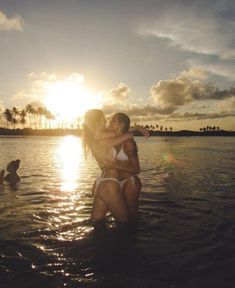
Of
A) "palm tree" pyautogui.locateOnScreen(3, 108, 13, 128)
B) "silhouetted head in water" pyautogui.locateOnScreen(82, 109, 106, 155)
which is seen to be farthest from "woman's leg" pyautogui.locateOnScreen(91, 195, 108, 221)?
"palm tree" pyautogui.locateOnScreen(3, 108, 13, 128)

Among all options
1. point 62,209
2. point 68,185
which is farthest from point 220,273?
point 68,185

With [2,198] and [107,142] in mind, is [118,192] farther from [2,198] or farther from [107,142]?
[2,198]

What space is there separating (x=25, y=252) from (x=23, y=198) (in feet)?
20.6

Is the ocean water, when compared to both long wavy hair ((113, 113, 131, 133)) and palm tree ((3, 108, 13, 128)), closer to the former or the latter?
long wavy hair ((113, 113, 131, 133))

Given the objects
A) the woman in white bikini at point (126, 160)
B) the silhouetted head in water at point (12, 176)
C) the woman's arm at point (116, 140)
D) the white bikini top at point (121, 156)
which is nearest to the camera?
the woman's arm at point (116, 140)

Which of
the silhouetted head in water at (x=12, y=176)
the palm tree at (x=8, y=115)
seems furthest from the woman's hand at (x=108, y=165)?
the palm tree at (x=8, y=115)

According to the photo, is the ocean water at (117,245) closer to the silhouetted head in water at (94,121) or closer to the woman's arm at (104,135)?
the woman's arm at (104,135)

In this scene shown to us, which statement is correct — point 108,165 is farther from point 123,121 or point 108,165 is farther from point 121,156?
point 123,121

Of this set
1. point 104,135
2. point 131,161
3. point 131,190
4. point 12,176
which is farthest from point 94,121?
point 12,176

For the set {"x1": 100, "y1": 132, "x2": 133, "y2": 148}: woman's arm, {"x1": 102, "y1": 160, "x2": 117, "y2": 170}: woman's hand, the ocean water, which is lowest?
the ocean water

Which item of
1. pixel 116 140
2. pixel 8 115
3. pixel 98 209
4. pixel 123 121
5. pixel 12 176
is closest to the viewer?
pixel 116 140

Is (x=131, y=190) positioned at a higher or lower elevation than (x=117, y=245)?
higher

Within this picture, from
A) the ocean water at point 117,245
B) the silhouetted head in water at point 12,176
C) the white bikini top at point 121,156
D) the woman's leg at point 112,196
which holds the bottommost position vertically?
the ocean water at point 117,245

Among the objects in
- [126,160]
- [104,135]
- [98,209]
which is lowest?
[98,209]
